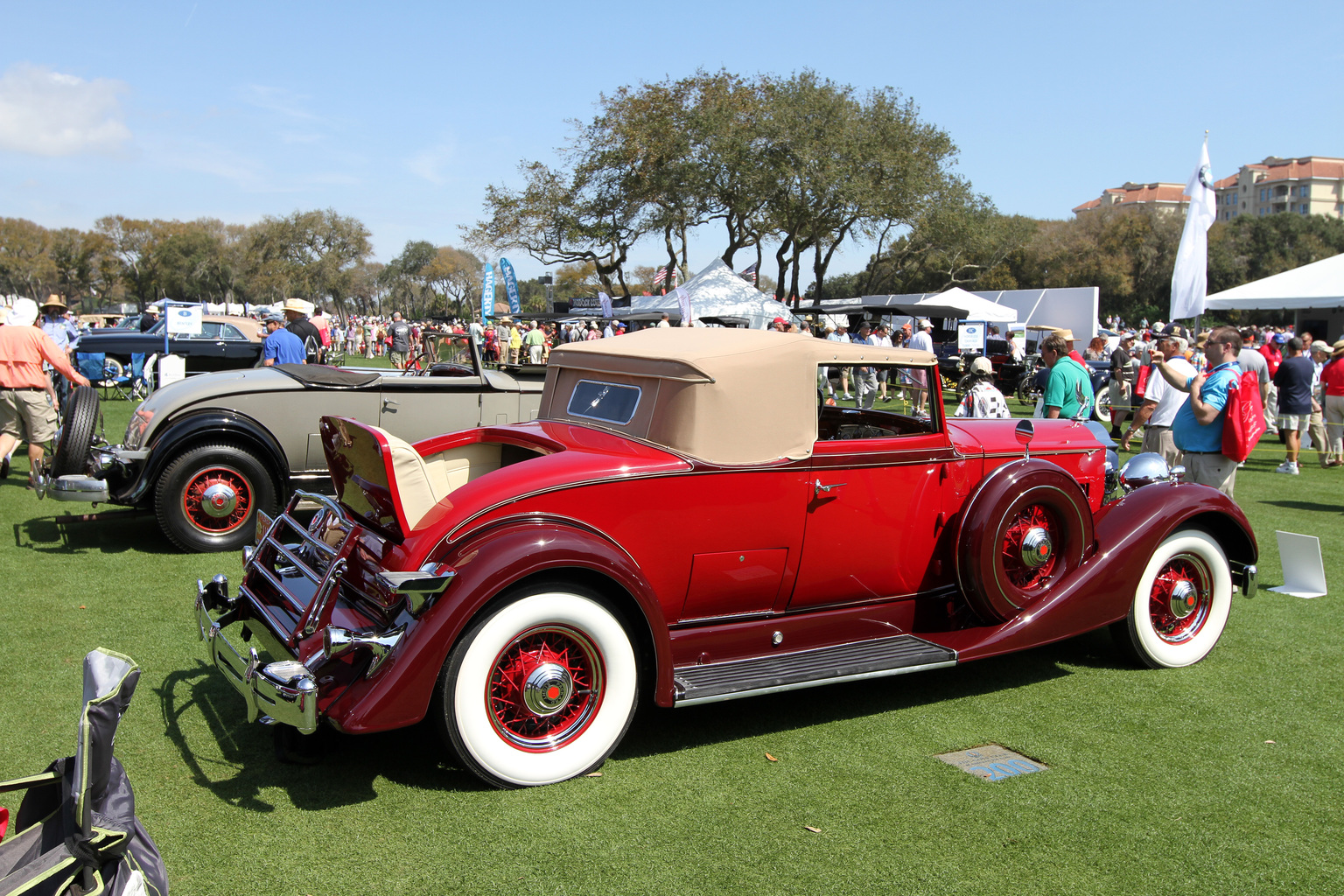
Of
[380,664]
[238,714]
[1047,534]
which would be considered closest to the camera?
[380,664]

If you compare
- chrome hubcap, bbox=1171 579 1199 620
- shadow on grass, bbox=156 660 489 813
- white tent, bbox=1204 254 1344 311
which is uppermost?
white tent, bbox=1204 254 1344 311

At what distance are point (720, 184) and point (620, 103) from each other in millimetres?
5325

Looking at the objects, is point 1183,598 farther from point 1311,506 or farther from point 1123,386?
point 1123,386

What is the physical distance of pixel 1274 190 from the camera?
14350 centimetres

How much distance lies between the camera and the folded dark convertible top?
670 centimetres

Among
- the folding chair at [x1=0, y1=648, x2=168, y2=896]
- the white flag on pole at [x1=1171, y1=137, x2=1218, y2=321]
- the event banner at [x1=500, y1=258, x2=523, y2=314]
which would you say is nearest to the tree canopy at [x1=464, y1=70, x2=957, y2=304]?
the event banner at [x1=500, y1=258, x2=523, y2=314]

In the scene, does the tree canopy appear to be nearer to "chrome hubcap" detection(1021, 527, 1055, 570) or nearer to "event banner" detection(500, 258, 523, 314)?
"event banner" detection(500, 258, 523, 314)

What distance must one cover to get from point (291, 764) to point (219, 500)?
143 inches

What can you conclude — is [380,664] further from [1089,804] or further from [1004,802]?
[1089,804]

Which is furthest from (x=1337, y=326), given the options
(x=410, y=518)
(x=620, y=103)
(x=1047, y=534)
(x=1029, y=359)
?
(x=410, y=518)

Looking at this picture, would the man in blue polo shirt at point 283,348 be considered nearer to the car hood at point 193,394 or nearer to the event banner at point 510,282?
the car hood at point 193,394

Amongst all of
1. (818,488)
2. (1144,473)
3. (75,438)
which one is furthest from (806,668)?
(75,438)

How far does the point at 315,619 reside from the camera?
335 centimetres

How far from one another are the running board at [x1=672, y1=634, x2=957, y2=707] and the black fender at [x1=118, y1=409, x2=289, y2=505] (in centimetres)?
420
